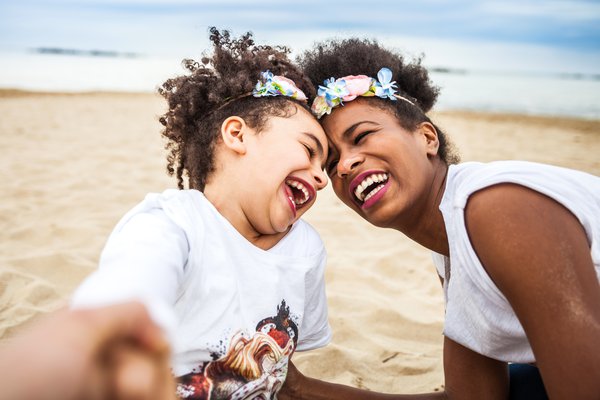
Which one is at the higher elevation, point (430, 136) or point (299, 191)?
point (430, 136)

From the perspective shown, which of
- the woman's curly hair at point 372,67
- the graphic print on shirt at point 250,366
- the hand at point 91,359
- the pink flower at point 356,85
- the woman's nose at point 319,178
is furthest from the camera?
the woman's curly hair at point 372,67

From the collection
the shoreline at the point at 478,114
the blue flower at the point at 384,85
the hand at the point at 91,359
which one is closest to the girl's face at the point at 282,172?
the blue flower at the point at 384,85

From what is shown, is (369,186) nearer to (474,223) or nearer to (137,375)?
(474,223)

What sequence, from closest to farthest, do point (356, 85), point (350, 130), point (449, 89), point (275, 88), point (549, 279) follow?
1. point (549, 279)
2. point (275, 88)
3. point (350, 130)
4. point (356, 85)
5. point (449, 89)

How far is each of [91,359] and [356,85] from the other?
75.0 inches

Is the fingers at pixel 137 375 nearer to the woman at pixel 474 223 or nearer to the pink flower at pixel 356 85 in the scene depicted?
the woman at pixel 474 223

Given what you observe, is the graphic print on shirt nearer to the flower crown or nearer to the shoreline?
the flower crown

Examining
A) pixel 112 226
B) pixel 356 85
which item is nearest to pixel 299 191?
pixel 356 85

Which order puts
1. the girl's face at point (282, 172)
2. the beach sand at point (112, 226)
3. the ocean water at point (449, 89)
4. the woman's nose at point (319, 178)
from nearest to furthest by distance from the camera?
the girl's face at point (282, 172)
the woman's nose at point (319, 178)
the beach sand at point (112, 226)
the ocean water at point (449, 89)

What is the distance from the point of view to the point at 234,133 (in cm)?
208

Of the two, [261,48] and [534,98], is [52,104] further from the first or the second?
[534,98]

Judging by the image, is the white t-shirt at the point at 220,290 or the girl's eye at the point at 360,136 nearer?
the white t-shirt at the point at 220,290

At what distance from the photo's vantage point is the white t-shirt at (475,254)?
1.75 meters

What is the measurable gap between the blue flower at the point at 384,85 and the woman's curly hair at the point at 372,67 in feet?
0.21
